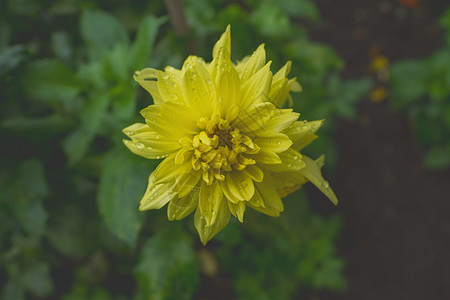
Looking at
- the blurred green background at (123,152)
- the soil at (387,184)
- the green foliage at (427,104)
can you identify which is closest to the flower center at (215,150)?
the blurred green background at (123,152)

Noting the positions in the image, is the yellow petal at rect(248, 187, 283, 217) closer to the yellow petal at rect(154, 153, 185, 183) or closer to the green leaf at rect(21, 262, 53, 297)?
the yellow petal at rect(154, 153, 185, 183)

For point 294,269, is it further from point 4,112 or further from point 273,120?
point 4,112

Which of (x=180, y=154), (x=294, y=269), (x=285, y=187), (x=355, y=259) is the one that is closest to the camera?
(x=180, y=154)

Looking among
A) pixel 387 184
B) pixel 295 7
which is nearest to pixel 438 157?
pixel 387 184

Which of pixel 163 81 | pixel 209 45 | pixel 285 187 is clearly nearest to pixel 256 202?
pixel 285 187

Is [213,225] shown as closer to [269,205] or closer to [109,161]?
[269,205]
